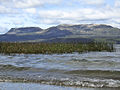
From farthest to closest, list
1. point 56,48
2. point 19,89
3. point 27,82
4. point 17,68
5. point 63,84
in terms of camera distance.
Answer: point 56,48, point 17,68, point 27,82, point 63,84, point 19,89

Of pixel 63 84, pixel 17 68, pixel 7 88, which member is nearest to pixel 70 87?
pixel 63 84

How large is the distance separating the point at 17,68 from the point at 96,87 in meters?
14.9

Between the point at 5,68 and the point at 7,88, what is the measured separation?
1401cm

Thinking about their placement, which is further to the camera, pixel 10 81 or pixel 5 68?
pixel 5 68

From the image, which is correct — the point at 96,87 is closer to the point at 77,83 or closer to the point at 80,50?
the point at 77,83

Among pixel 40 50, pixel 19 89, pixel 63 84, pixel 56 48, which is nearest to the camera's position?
pixel 19 89

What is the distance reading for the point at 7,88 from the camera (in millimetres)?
17406

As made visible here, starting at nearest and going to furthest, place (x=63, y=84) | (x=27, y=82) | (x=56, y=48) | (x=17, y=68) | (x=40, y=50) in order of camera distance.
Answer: (x=63, y=84) < (x=27, y=82) < (x=17, y=68) < (x=40, y=50) < (x=56, y=48)

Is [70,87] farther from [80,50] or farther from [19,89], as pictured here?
[80,50]

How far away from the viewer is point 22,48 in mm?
61469

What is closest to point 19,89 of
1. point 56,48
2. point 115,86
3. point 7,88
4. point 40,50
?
point 7,88

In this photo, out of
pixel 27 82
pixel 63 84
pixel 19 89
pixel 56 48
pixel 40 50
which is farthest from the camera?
pixel 56 48

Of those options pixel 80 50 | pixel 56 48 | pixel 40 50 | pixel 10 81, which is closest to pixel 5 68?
pixel 10 81

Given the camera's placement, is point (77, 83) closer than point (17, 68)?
Yes
